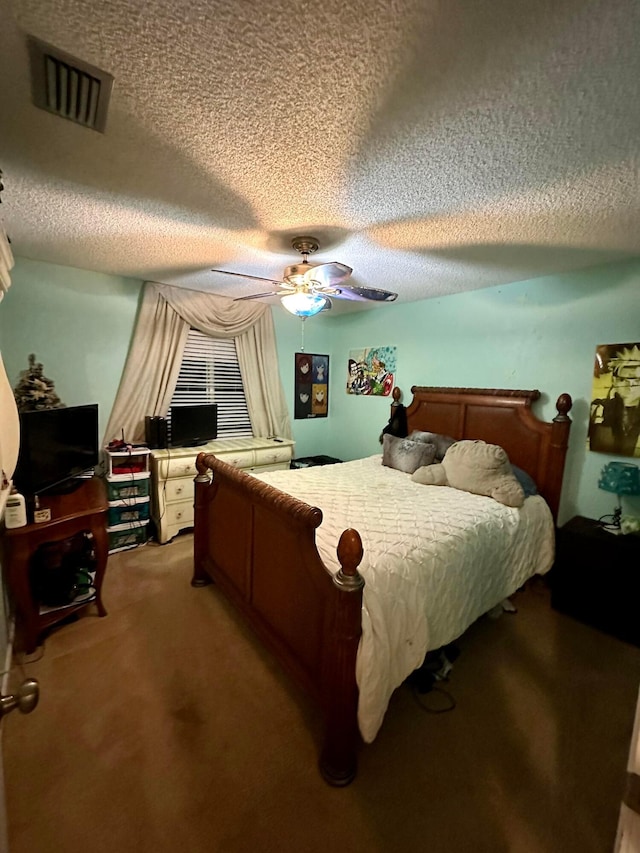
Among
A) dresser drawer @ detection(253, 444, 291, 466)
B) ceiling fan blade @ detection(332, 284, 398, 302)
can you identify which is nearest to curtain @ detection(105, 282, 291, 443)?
dresser drawer @ detection(253, 444, 291, 466)

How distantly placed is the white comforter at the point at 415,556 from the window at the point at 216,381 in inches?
56.4

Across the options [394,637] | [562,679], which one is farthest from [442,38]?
[562,679]

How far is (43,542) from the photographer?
1.83 meters

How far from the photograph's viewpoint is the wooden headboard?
2.61 meters

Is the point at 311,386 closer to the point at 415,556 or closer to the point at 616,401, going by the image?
the point at 616,401

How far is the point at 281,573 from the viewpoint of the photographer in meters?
1.71

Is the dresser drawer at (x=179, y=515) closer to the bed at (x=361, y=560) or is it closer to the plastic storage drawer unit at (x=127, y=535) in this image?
the plastic storage drawer unit at (x=127, y=535)

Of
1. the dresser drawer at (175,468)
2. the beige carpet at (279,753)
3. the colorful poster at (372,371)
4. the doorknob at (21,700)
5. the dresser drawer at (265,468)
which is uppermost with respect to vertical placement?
the colorful poster at (372,371)

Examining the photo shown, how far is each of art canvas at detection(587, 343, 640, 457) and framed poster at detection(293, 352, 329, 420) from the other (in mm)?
2884

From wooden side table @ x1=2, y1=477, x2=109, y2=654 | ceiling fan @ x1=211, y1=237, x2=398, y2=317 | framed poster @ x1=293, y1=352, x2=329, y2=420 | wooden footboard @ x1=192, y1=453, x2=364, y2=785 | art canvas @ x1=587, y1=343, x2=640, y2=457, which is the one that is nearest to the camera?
wooden footboard @ x1=192, y1=453, x2=364, y2=785

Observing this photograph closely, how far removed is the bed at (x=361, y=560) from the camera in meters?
1.30

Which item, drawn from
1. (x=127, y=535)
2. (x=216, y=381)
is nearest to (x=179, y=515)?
(x=127, y=535)

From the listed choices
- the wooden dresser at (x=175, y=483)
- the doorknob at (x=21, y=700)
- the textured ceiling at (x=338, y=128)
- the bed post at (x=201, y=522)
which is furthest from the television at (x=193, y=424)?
the doorknob at (x=21, y=700)

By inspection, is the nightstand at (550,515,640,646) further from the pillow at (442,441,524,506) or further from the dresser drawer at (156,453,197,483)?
the dresser drawer at (156,453,197,483)
